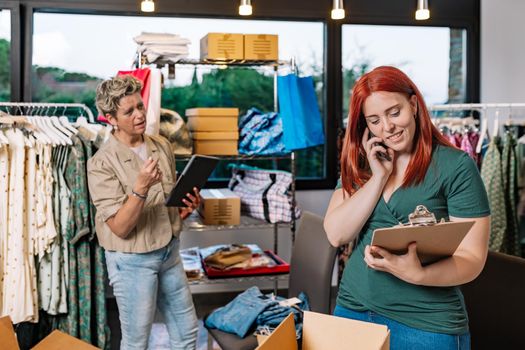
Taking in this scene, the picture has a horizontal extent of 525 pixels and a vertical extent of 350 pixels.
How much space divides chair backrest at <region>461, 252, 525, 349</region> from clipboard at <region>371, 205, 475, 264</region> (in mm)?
411

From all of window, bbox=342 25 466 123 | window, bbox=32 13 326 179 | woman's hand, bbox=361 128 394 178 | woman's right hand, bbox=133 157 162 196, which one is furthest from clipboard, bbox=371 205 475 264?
window, bbox=342 25 466 123

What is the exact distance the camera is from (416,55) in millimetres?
4555

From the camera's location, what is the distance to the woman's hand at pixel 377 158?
1.49m

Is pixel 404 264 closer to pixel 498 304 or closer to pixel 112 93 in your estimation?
pixel 498 304

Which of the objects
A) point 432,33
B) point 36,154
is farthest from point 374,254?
point 432,33

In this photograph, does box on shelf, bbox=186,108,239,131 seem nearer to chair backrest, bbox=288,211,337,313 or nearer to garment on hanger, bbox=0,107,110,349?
garment on hanger, bbox=0,107,110,349

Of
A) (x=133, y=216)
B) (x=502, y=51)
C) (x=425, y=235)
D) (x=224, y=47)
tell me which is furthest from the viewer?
(x=502, y=51)

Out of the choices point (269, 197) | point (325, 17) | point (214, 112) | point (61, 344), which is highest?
point (325, 17)

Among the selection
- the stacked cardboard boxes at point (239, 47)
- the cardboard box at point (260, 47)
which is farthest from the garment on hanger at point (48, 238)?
the cardboard box at point (260, 47)

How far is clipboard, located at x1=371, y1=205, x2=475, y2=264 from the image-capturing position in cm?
130

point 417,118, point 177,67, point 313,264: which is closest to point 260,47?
point 177,67

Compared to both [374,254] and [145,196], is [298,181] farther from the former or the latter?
[374,254]

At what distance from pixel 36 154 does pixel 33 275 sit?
0.59 m

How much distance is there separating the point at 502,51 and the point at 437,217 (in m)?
3.47
